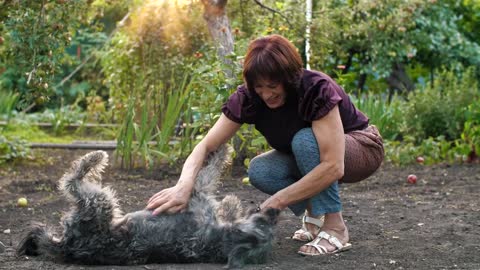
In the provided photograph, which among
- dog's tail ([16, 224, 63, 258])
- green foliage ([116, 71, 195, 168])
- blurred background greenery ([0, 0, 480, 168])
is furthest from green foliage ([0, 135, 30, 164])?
dog's tail ([16, 224, 63, 258])

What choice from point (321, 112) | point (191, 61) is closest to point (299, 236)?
point (321, 112)

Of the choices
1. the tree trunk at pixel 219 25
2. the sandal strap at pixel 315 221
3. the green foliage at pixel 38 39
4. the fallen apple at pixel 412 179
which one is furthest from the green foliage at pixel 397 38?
the sandal strap at pixel 315 221

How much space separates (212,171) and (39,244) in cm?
86

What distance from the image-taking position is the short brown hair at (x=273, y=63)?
3670mm

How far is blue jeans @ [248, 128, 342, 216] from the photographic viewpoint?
153 inches

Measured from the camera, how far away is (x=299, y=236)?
4348 mm

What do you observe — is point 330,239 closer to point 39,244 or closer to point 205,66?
point 39,244

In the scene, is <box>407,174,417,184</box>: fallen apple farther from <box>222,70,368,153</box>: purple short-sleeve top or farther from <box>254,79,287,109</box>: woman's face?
<box>254,79,287,109</box>: woman's face

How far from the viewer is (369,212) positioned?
5.16 m

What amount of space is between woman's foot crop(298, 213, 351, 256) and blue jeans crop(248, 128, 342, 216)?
78mm

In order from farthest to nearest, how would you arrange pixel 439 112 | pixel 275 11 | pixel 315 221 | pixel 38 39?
1. pixel 439 112
2. pixel 275 11
3. pixel 38 39
4. pixel 315 221

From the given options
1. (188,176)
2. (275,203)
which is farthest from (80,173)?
(275,203)

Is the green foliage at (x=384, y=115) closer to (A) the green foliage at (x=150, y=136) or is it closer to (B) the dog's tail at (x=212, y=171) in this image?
(A) the green foliage at (x=150, y=136)

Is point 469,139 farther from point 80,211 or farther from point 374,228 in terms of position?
point 80,211
